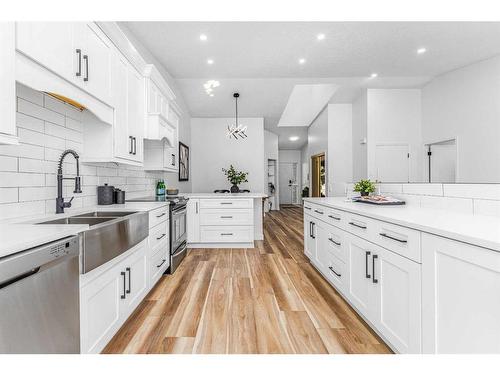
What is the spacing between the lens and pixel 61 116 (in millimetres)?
1765

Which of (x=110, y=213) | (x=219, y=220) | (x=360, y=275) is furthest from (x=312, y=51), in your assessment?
(x=110, y=213)

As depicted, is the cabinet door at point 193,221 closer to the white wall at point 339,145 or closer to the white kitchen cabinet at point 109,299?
the white kitchen cabinet at point 109,299

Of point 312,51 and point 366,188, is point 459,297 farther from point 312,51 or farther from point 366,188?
→ point 312,51

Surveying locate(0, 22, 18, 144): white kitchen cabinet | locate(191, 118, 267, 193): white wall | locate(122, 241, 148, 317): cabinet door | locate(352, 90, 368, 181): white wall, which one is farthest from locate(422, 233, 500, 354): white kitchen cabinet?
locate(191, 118, 267, 193): white wall

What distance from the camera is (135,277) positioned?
71.9 inches

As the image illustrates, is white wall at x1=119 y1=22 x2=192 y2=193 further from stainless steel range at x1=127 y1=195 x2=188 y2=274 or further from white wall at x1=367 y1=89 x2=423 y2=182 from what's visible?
white wall at x1=367 y1=89 x2=423 y2=182

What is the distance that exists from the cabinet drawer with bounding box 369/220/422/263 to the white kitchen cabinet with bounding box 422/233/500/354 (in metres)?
0.05

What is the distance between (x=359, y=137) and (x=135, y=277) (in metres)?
5.09

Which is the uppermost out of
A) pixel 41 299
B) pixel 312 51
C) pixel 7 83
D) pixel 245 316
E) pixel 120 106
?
pixel 312 51

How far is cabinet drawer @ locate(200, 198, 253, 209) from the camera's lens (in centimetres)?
376

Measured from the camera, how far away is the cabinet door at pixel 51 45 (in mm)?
1115

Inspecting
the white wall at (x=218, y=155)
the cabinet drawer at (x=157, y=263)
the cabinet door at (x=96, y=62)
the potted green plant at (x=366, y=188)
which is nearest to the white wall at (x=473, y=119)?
the potted green plant at (x=366, y=188)
